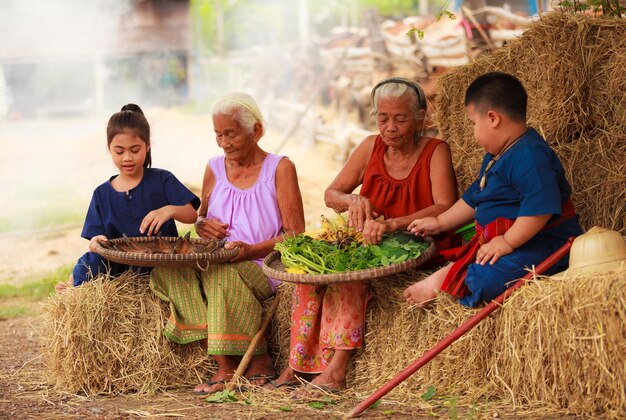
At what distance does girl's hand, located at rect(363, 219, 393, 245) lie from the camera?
446 centimetres

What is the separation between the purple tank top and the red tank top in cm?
56

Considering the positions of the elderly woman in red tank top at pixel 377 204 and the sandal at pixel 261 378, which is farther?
the sandal at pixel 261 378

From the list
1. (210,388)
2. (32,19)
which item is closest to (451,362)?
(210,388)

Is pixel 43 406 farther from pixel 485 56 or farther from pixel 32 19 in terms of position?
pixel 32 19

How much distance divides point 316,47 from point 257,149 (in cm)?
1532

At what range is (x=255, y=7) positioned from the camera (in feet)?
146

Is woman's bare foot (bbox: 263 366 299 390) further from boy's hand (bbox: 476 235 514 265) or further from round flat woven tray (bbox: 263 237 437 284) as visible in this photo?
boy's hand (bbox: 476 235 514 265)

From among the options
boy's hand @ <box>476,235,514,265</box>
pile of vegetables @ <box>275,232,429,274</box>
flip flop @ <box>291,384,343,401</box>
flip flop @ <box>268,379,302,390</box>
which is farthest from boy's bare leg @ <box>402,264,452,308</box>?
flip flop @ <box>268,379,302,390</box>

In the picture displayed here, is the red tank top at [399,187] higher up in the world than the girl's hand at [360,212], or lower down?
higher up

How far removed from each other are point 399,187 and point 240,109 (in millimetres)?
1019

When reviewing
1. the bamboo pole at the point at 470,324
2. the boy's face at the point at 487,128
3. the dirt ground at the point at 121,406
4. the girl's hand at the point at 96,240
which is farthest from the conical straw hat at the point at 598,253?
the girl's hand at the point at 96,240

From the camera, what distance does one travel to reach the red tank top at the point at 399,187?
483cm

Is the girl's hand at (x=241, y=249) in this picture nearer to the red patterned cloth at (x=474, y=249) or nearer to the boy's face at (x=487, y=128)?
the red patterned cloth at (x=474, y=249)

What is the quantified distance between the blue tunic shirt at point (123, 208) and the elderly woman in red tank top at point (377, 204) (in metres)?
0.92
